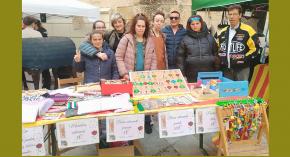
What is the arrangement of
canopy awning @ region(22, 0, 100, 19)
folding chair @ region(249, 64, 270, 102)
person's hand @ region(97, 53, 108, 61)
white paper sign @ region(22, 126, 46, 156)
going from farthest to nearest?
canopy awning @ region(22, 0, 100, 19)
folding chair @ region(249, 64, 270, 102)
person's hand @ region(97, 53, 108, 61)
white paper sign @ region(22, 126, 46, 156)

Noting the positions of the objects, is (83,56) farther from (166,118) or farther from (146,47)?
(166,118)

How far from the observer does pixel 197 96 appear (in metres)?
2.95

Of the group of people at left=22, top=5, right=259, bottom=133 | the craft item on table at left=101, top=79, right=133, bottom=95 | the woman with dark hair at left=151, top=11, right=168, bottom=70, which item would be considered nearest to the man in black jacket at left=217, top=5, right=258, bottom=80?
the group of people at left=22, top=5, right=259, bottom=133

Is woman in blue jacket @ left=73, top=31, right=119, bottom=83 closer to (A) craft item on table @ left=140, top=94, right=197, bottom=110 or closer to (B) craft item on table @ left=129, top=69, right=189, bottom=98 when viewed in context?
(B) craft item on table @ left=129, top=69, right=189, bottom=98

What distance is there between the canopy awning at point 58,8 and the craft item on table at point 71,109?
4.53 m

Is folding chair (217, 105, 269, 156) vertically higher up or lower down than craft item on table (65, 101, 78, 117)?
lower down

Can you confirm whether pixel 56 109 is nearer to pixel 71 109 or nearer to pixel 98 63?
pixel 71 109

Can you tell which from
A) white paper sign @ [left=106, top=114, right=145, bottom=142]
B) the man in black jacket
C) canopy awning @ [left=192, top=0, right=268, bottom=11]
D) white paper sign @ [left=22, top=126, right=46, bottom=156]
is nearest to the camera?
white paper sign @ [left=22, top=126, right=46, bottom=156]

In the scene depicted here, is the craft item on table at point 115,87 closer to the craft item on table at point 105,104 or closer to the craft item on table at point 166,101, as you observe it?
the craft item on table at point 105,104

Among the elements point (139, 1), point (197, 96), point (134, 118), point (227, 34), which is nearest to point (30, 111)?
point (134, 118)

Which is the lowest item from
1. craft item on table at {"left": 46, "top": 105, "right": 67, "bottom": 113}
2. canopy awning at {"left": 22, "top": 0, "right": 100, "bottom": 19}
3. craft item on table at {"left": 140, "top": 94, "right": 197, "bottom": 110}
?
craft item on table at {"left": 46, "top": 105, "right": 67, "bottom": 113}

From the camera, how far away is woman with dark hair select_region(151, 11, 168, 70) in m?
3.72

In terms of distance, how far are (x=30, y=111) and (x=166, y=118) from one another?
3.75ft

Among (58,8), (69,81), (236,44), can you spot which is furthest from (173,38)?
(58,8)
